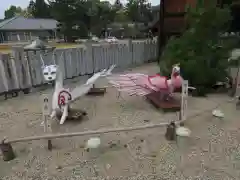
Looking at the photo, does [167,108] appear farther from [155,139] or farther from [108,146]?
[108,146]

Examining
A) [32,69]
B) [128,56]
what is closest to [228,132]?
[32,69]

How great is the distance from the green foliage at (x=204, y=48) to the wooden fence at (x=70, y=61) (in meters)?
3.37

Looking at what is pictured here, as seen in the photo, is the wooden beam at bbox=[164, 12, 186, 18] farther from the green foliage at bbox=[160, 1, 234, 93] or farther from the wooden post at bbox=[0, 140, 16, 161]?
the wooden post at bbox=[0, 140, 16, 161]

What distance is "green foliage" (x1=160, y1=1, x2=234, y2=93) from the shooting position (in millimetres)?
5895

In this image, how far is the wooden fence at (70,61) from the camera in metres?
6.02

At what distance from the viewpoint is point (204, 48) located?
6.14 meters

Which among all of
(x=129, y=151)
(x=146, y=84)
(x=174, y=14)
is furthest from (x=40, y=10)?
(x=129, y=151)

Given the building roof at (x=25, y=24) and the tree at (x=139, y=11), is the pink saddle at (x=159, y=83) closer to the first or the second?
the building roof at (x=25, y=24)

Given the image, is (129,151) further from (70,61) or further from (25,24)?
(25,24)

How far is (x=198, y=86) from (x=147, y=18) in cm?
4121

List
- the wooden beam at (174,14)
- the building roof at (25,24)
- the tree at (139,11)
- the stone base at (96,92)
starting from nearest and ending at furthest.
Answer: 1. the stone base at (96,92)
2. the wooden beam at (174,14)
3. the building roof at (25,24)
4. the tree at (139,11)

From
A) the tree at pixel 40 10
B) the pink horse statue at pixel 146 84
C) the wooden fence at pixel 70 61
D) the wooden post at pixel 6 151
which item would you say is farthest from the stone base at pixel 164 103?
the tree at pixel 40 10

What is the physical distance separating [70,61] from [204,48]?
4.37 meters

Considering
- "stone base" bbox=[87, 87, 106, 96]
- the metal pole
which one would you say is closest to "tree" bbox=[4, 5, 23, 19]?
the metal pole
